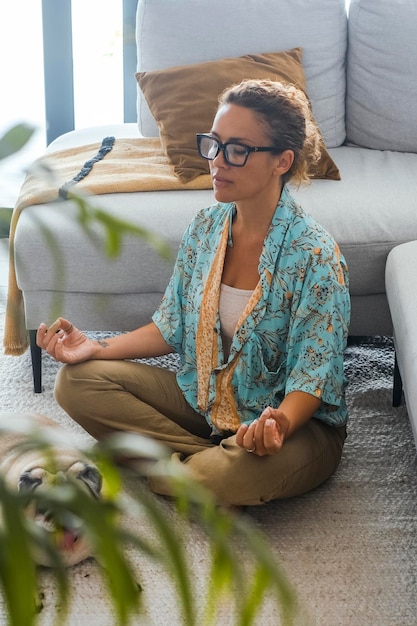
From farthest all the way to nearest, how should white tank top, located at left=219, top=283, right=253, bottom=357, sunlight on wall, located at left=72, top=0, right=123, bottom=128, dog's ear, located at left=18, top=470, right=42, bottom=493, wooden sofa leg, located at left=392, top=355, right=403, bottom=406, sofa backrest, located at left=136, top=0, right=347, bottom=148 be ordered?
sunlight on wall, located at left=72, top=0, right=123, bottom=128
sofa backrest, located at left=136, top=0, right=347, bottom=148
wooden sofa leg, located at left=392, top=355, right=403, bottom=406
white tank top, located at left=219, top=283, right=253, bottom=357
dog's ear, located at left=18, top=470, right=42, bottom=493

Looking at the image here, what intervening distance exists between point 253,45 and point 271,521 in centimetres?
149

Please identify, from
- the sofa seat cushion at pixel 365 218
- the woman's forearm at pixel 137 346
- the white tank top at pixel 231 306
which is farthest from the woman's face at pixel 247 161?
the sofa seat cushion at pixel 365 218

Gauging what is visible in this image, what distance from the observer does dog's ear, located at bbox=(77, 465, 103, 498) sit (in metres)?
1.56

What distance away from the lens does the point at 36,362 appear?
226cm

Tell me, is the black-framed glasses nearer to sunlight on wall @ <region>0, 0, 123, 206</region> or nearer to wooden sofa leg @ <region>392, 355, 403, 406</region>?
wooden sofa leg @ <region>392, 355, 403, 406</region>

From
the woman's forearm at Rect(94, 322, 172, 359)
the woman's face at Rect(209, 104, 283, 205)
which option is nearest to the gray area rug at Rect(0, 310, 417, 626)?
the woman's forearm at Rect(94, 322, 172, 359)

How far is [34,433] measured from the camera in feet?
1.30

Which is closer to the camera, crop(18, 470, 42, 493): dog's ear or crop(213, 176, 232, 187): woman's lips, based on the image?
crop(18, 470, 42, 493): dog's ear

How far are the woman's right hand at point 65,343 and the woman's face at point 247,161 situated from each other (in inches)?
16.5

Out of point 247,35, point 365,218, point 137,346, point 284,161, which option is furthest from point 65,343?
point 247,35

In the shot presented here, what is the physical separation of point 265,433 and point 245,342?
0.75 feet

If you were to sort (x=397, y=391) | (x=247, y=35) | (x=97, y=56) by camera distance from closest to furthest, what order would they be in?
1. (x=397, y=391)
2. (x=247, y=35)
3. (x=97, y=56)

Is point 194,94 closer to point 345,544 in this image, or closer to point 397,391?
point 397,391

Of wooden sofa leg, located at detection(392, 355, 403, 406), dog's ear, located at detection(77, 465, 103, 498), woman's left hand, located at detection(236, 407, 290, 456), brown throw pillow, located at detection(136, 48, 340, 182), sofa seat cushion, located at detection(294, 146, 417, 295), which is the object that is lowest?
wooden sofa leg, located at detection(392, 355, 403, 406)
